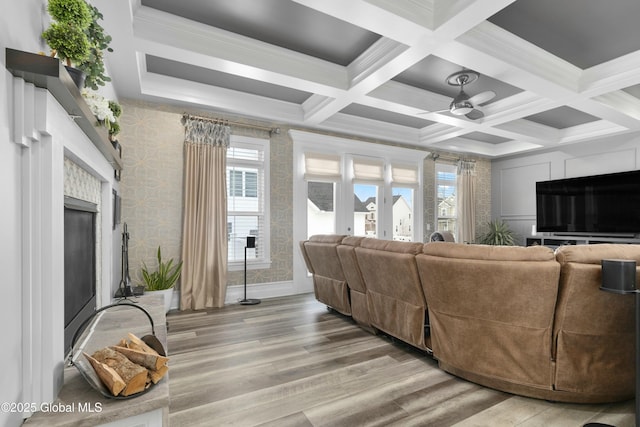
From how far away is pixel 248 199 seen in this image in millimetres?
4832

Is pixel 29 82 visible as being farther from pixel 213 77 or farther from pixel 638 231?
pixel 638 231

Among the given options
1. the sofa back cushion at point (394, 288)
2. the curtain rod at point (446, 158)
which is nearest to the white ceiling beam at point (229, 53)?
the sofa back cushion at point (394, 288)

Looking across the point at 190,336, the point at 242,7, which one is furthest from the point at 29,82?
the point at 190,336

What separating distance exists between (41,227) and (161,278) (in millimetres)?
2981

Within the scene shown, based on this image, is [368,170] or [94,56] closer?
[94,56]

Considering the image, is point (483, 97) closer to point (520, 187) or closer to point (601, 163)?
point (601, 163)

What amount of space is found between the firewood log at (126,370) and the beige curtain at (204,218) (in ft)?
10.2

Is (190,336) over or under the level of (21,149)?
under

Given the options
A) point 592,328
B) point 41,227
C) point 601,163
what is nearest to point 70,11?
point 41,227

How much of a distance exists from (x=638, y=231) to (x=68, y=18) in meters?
7.48

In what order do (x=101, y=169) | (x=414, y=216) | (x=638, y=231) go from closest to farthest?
(x=101, y=169) < (x=638, y=231) < (x=414, y=216)

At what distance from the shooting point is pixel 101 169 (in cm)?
223

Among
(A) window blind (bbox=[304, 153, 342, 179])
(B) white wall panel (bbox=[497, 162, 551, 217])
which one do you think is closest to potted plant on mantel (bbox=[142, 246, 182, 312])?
(A) window blind (bbox=[304, 153, 342, 179])

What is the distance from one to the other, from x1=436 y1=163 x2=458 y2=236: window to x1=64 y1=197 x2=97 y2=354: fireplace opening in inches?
245
